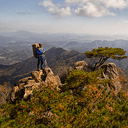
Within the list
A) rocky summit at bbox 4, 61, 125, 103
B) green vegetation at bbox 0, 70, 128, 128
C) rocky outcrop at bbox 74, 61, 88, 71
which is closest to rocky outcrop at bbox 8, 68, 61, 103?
rocky summit at bbox 4, 61, 125, 103

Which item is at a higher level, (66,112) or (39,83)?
(39,83)

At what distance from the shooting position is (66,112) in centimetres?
845

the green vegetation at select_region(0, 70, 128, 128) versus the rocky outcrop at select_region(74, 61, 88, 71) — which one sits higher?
the rocky outcrop at select_region(74, 61, 88, 71)

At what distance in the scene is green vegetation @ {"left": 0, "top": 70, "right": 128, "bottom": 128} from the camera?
7.46 metres

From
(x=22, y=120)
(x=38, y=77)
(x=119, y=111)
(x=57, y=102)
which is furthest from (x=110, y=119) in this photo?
(x=38, y=77)

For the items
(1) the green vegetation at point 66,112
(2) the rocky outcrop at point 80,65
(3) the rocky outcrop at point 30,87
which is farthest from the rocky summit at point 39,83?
(1) the green vegetation at point 66,112

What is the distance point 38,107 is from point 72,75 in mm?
6846

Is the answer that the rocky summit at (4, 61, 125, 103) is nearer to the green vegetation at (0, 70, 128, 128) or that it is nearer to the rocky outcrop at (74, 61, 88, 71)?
the rocky outcrop at (74, 61, 88, 71)

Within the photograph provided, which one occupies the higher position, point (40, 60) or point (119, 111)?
point (40, 60)

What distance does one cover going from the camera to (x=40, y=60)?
59.7 ft

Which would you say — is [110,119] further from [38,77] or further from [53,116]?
[38,77]

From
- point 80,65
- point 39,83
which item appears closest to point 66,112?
point 39,83

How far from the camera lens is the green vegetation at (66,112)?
24.5 feet

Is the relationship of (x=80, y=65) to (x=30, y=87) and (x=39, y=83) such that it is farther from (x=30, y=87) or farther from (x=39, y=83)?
(x=30, y=87)
